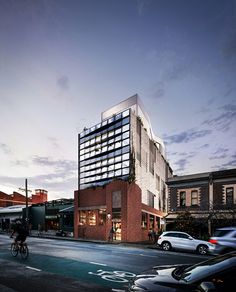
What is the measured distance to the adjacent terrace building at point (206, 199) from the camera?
3016 centimetres

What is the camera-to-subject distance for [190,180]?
33719 mm

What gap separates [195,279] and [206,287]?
0.45 metres

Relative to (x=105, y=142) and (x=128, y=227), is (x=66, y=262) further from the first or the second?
(x=105, y=142)

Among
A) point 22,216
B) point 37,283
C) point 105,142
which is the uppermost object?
point 105,142

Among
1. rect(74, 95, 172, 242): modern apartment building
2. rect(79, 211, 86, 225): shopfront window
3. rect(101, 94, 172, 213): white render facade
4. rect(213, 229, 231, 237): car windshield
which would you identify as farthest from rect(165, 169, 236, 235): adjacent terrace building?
rect(101, 94, 172, 213): white render facade

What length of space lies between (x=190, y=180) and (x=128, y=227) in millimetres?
8609

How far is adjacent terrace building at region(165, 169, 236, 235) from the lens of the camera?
30.2 metres

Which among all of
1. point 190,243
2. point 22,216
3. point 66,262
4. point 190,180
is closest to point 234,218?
point 190,180

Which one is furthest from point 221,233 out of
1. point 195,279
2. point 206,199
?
point 206,199

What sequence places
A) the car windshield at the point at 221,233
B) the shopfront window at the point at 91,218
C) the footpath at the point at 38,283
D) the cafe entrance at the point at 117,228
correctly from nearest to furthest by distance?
the footpath at the point at 38,283
the car windshield at the point at 221,233
the cafe entrance at the point at 117,228
the shopfront window at the point at 91,218

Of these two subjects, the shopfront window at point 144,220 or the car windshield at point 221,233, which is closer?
the car windshield at point 221,233

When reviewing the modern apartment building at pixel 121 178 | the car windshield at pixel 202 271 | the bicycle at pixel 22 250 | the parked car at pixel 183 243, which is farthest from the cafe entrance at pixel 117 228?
the car windshield at pixel 202 271

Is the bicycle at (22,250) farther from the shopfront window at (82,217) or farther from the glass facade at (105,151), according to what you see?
the glass facade at (105,151)

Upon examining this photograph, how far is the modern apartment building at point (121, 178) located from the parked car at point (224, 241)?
18.2m
